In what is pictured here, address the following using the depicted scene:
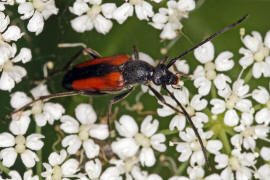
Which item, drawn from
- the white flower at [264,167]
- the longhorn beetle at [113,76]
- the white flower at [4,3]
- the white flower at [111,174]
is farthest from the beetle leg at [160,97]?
the white flower at [4,3]

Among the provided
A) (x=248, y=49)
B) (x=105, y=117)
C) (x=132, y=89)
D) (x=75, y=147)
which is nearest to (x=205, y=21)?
(x=248, y=49)

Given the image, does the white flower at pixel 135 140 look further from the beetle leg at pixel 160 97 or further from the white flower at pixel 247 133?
the white flower at pixel 247 133

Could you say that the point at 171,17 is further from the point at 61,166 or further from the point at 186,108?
the point at 61,166

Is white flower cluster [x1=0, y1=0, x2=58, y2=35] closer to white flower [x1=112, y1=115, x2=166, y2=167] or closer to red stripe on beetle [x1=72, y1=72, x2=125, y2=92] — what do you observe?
red stripe on beetle [x1=72, y1=72, x2=125, y2=92]

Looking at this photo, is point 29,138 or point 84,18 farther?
point 84,18

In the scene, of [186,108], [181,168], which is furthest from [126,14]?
[181,168]

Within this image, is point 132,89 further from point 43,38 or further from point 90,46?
point 43,38

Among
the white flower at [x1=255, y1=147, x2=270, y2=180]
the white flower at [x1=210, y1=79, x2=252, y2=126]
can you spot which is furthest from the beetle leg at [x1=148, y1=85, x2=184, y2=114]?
the white flower at [x1=255, y1=147, x2=270, y2=180]
